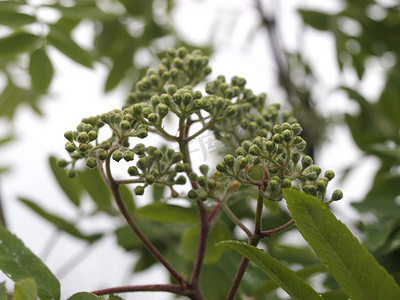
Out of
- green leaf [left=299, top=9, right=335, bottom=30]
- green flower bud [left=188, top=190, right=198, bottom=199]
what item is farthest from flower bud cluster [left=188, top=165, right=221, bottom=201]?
green leaf [left=299, top=9, right=335, bottom=30]

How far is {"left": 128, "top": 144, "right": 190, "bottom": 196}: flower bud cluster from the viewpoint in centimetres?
109

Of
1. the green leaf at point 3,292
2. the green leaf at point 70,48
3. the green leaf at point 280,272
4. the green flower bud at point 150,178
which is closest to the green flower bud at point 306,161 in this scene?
the green leaf at point 280,272

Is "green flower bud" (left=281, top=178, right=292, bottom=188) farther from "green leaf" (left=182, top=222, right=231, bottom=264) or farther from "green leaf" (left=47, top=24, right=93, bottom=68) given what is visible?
"green leaf" (left=47, top=24, right=93, bottom=68)

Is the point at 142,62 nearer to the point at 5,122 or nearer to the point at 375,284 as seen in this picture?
the point at 5,122

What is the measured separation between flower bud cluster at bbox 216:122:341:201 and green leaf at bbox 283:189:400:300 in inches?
4.3

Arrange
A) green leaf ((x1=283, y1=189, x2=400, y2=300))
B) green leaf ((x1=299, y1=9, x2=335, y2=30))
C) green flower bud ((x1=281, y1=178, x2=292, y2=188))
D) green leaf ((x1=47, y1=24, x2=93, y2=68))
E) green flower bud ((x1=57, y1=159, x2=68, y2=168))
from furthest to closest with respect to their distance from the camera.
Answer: green leaf ((x1=299, y1=9, x2=335, y2=30)) → green leaf ((x1=47, y1=24, x2=93, y2=68)) → green flower bud ((x1=57, y1=159, x2=68, y2=168)) → green flower bud ((x1=281, y1=178, x2=292, y2=188)) → green leaf ((x1=283, y1=189, x2=400, y2=300))

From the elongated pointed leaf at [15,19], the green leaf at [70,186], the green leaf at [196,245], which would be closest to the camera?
the green leaf at [196,245]

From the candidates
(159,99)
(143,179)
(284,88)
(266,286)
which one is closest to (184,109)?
(159,99)

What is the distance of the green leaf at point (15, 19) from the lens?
170 centimetres

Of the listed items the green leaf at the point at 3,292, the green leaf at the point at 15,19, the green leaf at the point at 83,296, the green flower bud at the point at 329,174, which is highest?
the green leaf at the point at 15,19

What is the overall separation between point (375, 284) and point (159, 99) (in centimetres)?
57

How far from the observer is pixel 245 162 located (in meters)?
1.01

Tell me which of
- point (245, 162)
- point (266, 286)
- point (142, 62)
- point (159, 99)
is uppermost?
point (142, 62)

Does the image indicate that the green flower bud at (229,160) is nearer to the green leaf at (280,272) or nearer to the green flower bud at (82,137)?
the green leaf at (280,272)
